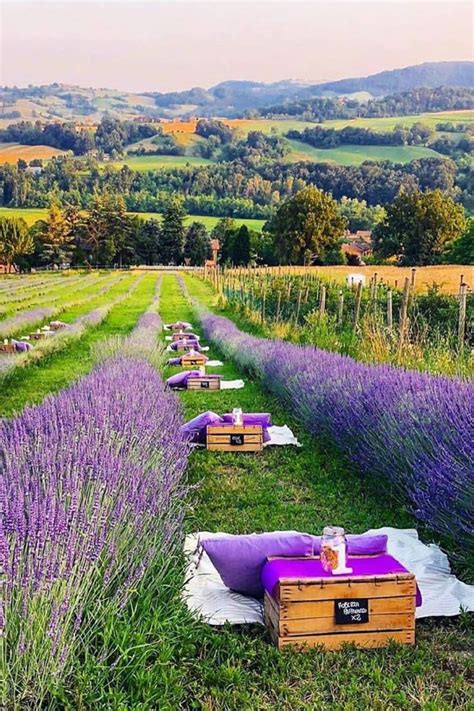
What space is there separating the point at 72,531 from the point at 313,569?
1.27 m

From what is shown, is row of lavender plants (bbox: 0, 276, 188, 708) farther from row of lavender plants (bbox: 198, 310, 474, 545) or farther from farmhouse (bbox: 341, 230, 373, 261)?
farmhouse (bbox: 341, 230, 373, 261)

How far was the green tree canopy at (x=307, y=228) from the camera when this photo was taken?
54.7 m

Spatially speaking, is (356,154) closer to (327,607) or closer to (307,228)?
(307,228)

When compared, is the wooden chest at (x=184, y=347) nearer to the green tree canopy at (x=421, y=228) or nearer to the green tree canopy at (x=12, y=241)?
the green tree canopy at (x=421, y=228)

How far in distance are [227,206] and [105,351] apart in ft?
287

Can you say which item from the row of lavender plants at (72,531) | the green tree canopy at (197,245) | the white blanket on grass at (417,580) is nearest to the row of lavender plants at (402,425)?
the white blanket on grass at (417,580)

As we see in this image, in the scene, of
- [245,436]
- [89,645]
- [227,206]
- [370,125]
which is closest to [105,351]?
[245,436]

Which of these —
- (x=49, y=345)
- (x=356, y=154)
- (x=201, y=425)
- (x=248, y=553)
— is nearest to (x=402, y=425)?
(x=248, y=553)

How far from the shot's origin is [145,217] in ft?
286

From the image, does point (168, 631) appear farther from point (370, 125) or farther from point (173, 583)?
point (370, 125)

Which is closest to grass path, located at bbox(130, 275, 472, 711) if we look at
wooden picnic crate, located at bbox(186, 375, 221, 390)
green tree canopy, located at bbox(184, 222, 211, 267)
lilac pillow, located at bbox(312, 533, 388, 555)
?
lilac pillow, located at bbox(312, 533, 388, 555)

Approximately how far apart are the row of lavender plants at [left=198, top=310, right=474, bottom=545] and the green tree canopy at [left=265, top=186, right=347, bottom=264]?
46048mm

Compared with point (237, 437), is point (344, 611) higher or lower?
higher

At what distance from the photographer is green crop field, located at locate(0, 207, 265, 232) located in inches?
3216
